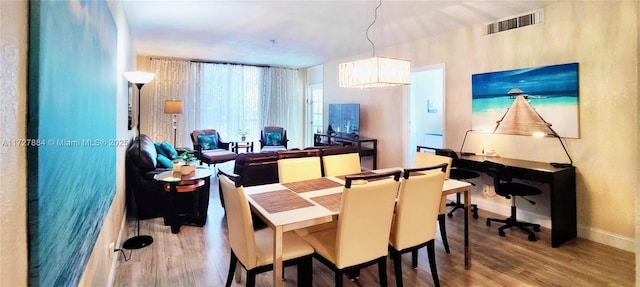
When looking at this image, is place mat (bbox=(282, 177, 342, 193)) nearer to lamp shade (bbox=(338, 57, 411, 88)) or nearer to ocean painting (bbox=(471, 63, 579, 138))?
lamp shade (bbox=(338, 57, 411, 88))

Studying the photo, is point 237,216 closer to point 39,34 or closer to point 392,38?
point 39,34

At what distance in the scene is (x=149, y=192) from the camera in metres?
3.81

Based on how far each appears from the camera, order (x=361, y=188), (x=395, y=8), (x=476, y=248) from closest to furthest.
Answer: (x=361, y=188) < (x=476, y=248) < (x=395, y=8)

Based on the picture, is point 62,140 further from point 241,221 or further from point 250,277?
point 250,277

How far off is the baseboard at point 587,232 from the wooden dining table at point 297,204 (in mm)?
1668

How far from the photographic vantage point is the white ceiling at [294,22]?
3611mm

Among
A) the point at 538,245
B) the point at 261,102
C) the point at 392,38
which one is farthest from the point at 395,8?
the point at 261,102

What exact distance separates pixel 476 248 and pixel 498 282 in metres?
0.63

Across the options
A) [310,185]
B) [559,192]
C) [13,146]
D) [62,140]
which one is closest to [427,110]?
[559,192]

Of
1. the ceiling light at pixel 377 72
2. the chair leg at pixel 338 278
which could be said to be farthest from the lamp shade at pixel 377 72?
the chair leg at pixel 338 278

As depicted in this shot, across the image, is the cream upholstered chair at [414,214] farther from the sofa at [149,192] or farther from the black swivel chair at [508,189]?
the sofa at [149,192]

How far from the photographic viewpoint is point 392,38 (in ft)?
16.8

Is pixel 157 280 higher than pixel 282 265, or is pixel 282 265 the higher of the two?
pixel 282 265

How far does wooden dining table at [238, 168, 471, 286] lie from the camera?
189cm
